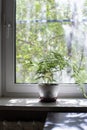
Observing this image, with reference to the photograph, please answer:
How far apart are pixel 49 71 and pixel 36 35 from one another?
1.12 ft

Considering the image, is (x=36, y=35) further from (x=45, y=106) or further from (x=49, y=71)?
(x=45, y=106)

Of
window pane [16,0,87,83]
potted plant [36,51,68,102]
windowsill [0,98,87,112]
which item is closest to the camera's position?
windowsill [0,98,87,112]

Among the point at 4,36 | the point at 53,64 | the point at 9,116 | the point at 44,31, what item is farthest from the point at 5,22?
the point at 9,116

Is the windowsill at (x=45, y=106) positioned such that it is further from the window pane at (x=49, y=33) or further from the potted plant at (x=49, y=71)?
the window pane at (x=49, y=33)

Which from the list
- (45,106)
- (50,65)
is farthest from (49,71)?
(45,106)

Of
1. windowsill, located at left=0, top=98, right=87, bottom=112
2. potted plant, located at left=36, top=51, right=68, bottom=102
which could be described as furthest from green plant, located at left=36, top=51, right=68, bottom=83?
windowsill, located at left=0, top=98, right=87, bottom=112

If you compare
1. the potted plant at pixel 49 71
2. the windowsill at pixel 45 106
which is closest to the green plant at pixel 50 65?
the potted plant at pixel 49 71

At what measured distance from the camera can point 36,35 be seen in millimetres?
2480

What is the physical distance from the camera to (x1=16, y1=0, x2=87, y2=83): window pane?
2447 mm

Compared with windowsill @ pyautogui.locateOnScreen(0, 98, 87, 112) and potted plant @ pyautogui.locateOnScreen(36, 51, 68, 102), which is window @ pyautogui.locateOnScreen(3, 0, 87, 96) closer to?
potted plant @ pyautogui.locateOnScreen(36, 51, 68, 102)

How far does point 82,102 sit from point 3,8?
101 cm

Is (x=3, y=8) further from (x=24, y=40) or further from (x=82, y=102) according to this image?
(x=82, y=102)

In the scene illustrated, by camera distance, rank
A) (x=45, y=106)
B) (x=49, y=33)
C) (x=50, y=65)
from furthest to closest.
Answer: (x=49, y=33) → (x=50, y=65) → (x=45, y=106)

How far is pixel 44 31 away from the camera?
2479 millimetres
